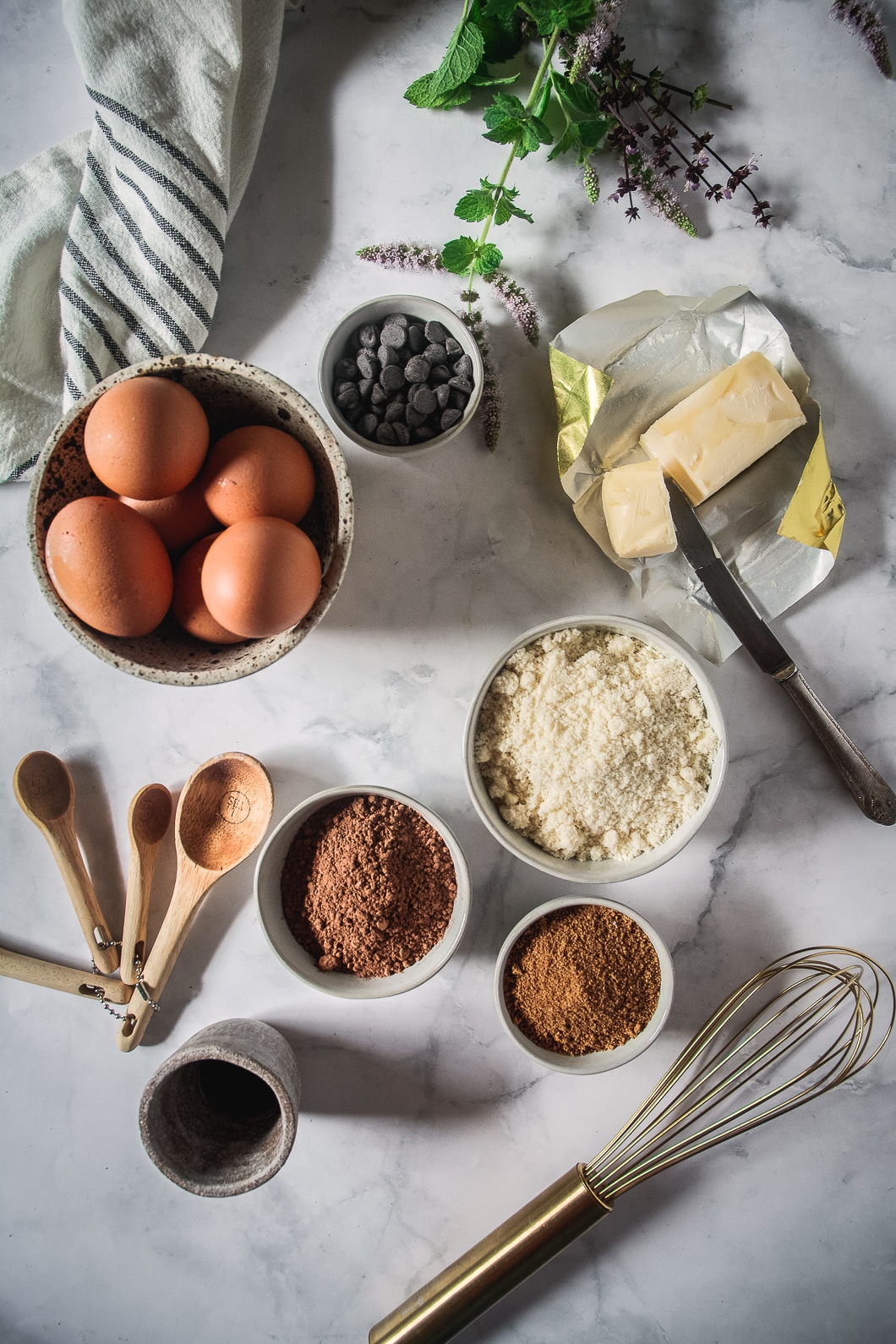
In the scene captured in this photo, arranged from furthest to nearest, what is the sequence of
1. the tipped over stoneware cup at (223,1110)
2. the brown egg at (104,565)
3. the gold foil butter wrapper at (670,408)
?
the gold foil butter wrapper at (670,408)
the tipped over stoneware cup at (223,1110)
the brown egg at (104,565)

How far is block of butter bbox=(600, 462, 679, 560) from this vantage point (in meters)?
0.94

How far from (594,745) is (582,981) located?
0.29m

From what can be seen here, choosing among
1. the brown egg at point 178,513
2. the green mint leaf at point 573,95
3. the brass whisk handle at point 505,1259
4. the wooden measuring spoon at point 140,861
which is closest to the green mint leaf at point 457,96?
the green mint leaf at point 573,95

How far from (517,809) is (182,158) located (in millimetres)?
908

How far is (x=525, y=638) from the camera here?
941mm

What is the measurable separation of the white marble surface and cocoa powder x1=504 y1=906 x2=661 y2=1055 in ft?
0.33

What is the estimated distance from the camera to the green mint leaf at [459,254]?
37.8 inches

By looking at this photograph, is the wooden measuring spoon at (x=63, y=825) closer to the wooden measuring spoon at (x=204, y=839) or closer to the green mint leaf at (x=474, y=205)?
the wooden measuring spoon at (x=204, y=839)

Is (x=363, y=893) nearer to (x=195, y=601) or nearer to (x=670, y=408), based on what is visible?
(x=195, y=601)

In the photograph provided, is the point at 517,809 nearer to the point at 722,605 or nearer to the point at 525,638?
the point at 525,638

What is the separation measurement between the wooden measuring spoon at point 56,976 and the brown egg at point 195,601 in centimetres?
53

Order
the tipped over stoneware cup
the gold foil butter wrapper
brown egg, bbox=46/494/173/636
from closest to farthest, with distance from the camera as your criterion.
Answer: brown egg, bbox=46/494/173/636
the tipped over stoneware cup
the gold foil butter wrapper

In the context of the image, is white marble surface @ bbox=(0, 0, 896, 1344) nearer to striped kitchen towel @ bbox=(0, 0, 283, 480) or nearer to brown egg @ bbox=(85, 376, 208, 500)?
striped kitchen towel @ bbox=(0, 0, 283, 480)

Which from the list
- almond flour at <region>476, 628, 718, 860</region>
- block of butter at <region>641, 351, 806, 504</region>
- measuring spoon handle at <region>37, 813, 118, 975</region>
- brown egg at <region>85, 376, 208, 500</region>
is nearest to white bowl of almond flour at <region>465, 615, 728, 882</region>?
almond flour at <region>476, 628, 718, 860</region>
